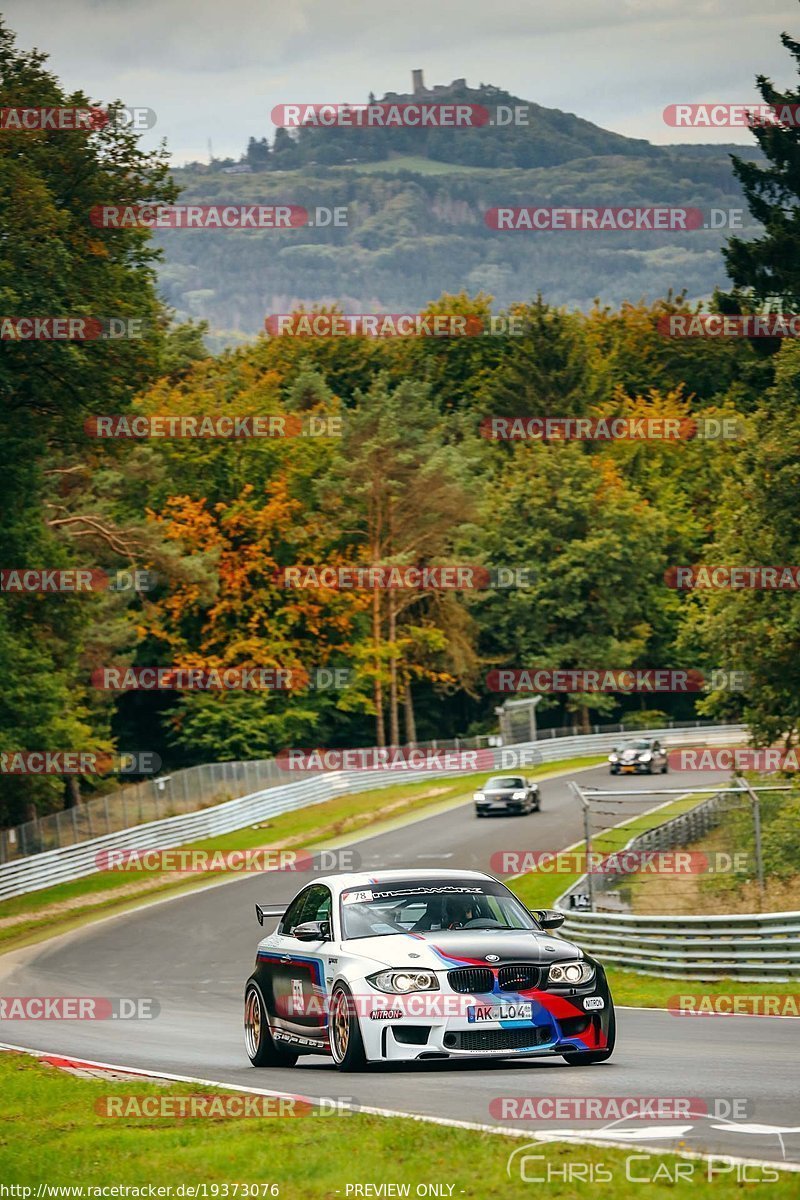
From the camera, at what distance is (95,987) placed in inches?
1104

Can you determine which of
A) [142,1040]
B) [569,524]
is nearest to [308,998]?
[142,1040]

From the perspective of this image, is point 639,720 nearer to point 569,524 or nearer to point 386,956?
point 569,524

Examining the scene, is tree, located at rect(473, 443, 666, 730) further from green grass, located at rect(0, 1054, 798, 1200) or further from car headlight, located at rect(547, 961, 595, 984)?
green grass, located at rect(0, 1054, 798, 1200)

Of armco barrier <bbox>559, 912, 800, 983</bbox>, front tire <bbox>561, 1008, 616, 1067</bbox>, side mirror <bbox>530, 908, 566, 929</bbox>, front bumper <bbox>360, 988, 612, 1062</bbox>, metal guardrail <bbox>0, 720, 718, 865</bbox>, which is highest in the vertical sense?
side mirror <bbox>530, 908, 566, 929</bbox>

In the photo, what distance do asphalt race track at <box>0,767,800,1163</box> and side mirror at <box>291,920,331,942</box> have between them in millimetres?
987

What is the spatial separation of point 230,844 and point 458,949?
40574mm

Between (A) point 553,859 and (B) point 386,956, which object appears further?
(A) point 553,859

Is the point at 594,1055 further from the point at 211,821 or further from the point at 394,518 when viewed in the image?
the point at 394,518

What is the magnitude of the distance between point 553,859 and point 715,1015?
2425 centimetres

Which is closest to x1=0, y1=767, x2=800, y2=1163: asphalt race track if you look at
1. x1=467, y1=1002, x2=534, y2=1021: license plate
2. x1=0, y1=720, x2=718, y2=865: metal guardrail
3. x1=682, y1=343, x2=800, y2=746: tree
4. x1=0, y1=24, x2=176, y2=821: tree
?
x1=467, y1=1002, x2=534, y2=1021: license plate

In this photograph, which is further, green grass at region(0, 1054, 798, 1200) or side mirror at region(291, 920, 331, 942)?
side mirror at region(291, 920, 331, 942)

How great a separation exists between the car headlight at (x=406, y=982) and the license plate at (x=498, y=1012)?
0.29 m

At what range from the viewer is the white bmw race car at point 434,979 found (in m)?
11.7

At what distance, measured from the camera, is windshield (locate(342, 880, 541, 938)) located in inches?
503
